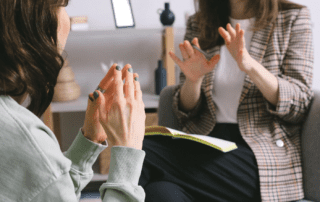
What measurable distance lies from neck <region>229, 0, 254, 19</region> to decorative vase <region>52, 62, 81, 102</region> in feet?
3.64

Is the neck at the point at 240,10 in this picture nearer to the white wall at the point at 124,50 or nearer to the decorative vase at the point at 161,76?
the decorative vase at the point at 161,76

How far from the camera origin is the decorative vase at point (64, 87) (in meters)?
1.92

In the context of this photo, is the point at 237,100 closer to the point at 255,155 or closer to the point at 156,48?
the point at 255,155

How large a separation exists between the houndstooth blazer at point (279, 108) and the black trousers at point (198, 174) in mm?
46

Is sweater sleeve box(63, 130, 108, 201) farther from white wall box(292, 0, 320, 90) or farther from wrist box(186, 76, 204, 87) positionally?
white wall box(292, 0, 320, 90)

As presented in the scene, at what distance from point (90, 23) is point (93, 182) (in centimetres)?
113

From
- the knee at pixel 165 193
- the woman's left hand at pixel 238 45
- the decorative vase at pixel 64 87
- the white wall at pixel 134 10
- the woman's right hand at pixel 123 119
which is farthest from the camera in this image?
the white wall at pixel 134 10

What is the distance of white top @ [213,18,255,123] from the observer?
120 cm

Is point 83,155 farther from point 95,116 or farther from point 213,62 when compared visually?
point 213,62

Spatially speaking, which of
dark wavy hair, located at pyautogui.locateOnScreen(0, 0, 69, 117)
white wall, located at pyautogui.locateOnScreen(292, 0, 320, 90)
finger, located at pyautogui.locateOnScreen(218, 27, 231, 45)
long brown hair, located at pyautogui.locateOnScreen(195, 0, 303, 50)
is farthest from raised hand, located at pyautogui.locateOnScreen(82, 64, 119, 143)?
white wall, located at pyautogui.locateOnScreen(292, 0, 320, 90)

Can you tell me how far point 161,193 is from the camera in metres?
0.90

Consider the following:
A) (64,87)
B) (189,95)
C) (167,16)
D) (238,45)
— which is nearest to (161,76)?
(167,16)

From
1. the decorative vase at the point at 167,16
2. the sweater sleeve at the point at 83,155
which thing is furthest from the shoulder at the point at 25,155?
the decorative vase at the point at 167,16

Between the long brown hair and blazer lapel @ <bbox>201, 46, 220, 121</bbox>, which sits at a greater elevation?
the long brown hair
